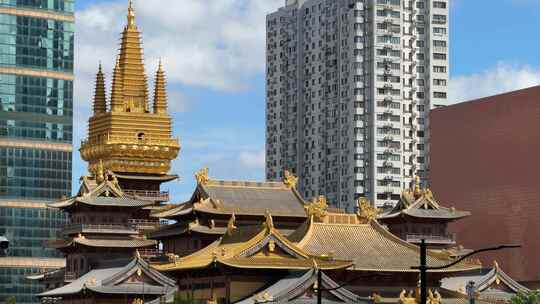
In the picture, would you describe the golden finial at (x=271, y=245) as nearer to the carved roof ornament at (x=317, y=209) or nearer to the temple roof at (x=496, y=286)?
the carved roof ornament at (x=317, y=209)

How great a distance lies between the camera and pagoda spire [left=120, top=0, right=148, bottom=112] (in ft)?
433

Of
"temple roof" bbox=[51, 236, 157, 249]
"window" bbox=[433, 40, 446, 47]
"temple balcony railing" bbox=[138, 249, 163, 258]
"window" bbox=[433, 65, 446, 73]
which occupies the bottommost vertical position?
"temple balcony railing" bbox=[138, 249, 163, 258]

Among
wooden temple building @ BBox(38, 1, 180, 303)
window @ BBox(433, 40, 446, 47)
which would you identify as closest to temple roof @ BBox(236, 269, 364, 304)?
wooden temple building @ BBox(38, 1, 180, 303)

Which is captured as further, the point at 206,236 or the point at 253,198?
the point at 253,198

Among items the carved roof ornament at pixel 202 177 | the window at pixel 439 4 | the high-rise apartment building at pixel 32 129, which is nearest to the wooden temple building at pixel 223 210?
the carved roof ornament at pixel 202 177

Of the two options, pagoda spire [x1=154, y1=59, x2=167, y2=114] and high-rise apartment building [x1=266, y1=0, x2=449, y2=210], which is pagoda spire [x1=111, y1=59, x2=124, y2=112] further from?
high-rise apartment building [x1=266, y1=0, x2=449, y2=210]

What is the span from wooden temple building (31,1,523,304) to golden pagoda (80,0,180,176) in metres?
0.09

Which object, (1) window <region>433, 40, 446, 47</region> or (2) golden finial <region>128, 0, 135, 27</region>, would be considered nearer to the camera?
(2) golden finial <region>128, 0, 135, 27</region>

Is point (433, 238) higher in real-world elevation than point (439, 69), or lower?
lower

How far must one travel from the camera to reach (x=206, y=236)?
106 meters

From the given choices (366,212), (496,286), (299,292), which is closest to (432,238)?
(496,286)

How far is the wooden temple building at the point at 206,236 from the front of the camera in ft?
276

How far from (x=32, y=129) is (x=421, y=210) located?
201 ft

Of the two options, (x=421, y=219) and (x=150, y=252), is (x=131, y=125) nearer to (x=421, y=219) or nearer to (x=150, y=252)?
(x=150, y=252)
